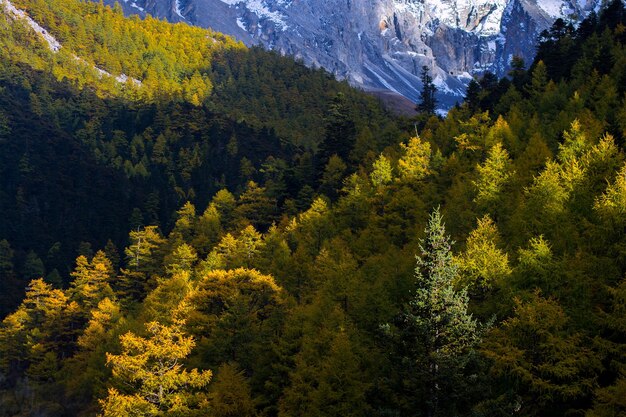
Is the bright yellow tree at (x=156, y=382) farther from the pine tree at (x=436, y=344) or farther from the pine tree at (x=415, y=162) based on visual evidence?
the pine tree at (x=415, y=162)

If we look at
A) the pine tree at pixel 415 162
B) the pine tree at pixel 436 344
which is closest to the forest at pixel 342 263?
the pine tree at pixel 436 344

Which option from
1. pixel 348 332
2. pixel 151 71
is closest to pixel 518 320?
pixel 348 332

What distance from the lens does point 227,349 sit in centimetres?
4016

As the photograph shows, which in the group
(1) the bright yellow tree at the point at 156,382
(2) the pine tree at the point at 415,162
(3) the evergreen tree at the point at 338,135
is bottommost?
(1) the bright yellow tree at the point at 156,382

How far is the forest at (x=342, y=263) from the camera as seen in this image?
23.5 metres

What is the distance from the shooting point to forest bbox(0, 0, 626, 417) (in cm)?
2353

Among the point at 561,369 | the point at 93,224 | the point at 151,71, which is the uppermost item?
the point at 561,369

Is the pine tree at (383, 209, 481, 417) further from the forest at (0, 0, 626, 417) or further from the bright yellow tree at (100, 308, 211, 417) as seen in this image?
the bright yellow tree at (100, 308, 211, 417)

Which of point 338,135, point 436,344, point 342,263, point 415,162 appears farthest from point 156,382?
point 338,135

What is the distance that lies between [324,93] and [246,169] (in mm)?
54286

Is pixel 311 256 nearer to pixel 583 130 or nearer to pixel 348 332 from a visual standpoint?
pixel 348 332

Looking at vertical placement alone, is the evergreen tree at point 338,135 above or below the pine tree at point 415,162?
below

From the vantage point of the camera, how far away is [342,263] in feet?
124

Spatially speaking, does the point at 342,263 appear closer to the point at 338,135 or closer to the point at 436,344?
the point at 436,344
